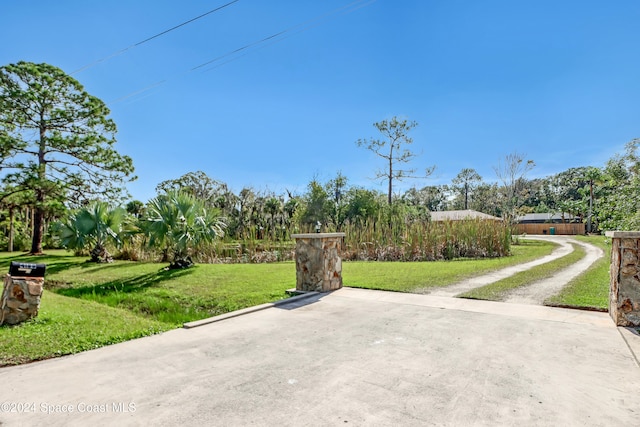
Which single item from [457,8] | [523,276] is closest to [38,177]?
Answer: [457,8]

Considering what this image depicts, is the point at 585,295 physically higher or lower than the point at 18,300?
lower

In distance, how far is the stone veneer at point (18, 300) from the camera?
456 cm

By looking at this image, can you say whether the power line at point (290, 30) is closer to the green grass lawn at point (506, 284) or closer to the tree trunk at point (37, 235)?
the green grass lawn at point (506, 284)

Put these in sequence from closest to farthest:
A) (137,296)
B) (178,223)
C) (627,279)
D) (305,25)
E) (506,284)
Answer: (627,279)
(506,284)
(137,296)
(305,25)
(178,223)

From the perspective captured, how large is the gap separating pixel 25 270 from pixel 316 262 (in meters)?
4.38

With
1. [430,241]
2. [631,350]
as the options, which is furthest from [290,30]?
[430,241]

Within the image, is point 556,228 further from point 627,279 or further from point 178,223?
point 178,223

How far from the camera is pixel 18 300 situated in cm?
461

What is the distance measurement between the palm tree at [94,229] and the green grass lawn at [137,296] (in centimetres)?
83

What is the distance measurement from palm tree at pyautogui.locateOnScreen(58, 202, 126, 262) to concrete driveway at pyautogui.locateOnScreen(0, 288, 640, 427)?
10401 millimetres

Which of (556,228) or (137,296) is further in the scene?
(556,228)

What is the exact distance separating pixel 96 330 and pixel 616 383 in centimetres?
541

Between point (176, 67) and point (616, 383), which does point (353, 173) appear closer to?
point (176, 67)

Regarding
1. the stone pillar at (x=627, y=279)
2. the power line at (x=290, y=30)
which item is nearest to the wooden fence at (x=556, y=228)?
the power line at (x=290, y=30)
